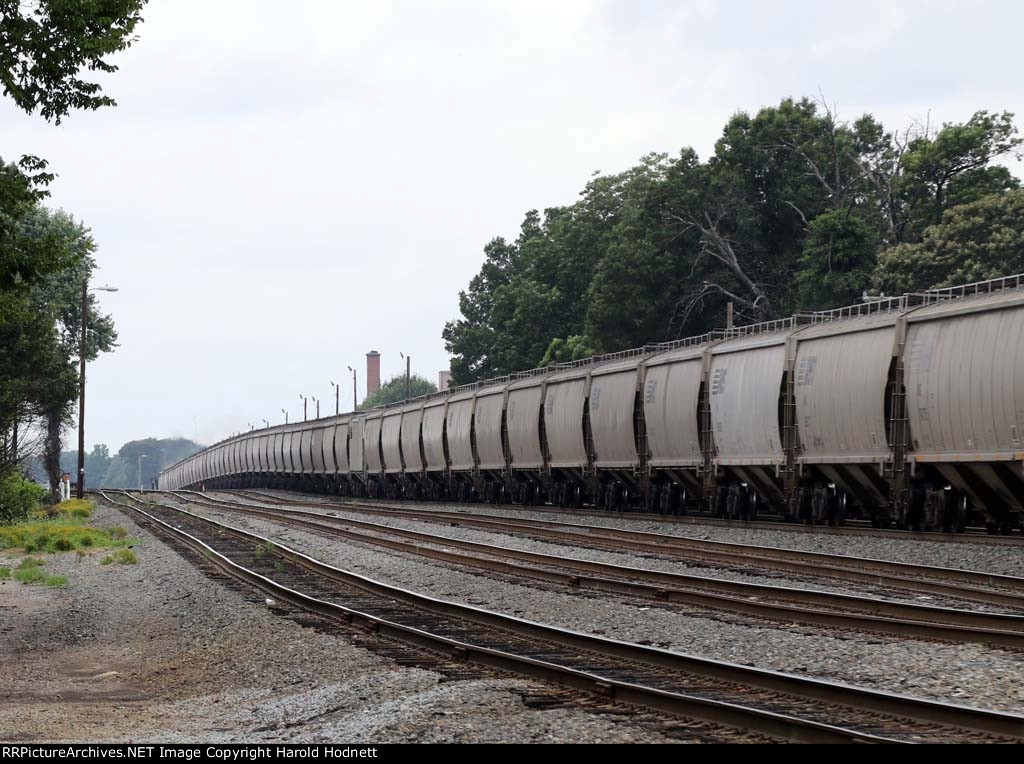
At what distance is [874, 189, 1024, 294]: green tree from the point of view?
5238 cm

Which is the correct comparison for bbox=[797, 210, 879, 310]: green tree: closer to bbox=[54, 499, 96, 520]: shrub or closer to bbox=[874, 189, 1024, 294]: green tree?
bbox=[874, 189, 1024, 294]: green tree

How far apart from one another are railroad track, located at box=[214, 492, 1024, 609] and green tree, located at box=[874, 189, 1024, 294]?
97.8 feet

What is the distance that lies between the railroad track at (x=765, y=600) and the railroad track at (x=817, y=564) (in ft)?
4.97

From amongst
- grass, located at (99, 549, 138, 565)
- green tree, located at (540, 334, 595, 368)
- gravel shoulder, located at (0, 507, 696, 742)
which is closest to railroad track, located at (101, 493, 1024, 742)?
gravel shoulder, located at (0, 507, 696, 742)

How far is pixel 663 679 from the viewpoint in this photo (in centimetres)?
1065

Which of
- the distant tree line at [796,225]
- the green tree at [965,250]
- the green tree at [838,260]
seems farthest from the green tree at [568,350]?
the green tree at [965,250]

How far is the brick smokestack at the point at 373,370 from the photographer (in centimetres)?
17975

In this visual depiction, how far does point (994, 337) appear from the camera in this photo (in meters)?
21.3

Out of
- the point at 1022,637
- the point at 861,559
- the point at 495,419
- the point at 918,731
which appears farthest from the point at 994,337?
the point at 495,419

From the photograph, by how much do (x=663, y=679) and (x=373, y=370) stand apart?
17123 centimetres

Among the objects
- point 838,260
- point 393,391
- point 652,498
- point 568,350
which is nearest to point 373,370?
Result: point 393,391

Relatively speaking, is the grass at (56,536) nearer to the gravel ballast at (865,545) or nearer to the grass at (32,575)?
the grass at (32,575)
